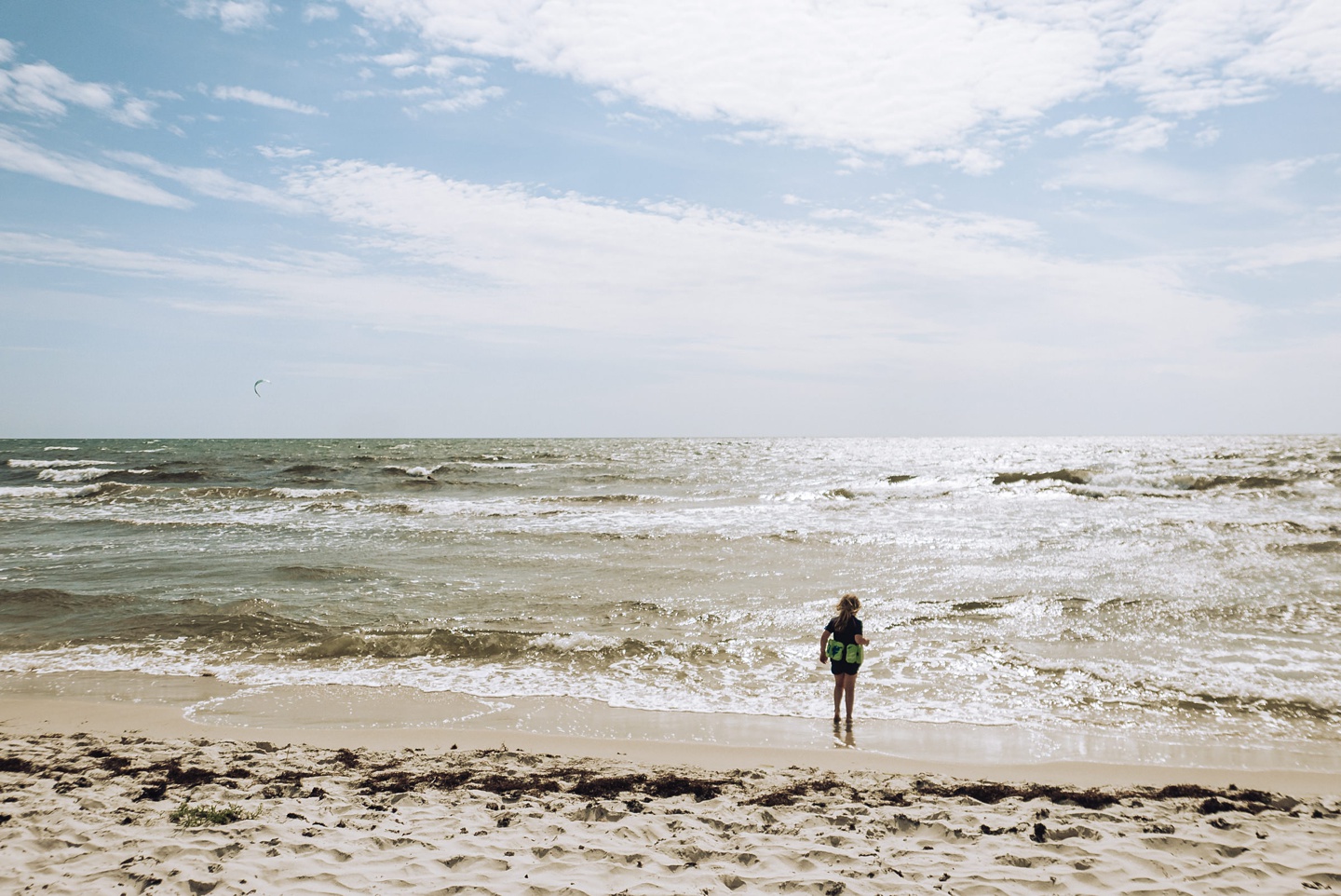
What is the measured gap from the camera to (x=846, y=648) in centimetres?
805

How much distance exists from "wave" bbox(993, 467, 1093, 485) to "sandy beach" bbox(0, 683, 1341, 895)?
35466mm

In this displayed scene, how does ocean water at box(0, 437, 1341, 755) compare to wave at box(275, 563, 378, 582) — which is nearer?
ocean water at box(0, 437, 1341, 755)

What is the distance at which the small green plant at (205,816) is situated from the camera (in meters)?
5.14

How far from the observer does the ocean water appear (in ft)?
30.2

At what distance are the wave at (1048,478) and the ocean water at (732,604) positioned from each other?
10.5 m

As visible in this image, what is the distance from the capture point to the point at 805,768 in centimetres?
672

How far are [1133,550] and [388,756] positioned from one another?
1811 cm

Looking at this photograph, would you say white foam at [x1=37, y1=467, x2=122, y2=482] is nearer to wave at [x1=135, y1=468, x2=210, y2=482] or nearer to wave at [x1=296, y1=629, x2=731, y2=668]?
wave at [x1=135, y1=468, x2=210, y2=482]

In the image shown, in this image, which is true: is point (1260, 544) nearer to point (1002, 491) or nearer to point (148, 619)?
point (1002, 491)

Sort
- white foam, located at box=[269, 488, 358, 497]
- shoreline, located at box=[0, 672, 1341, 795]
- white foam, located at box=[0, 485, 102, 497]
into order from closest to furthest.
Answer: shoreline, located at box=[0, 672, 1341, 795], white foam, located at box=[269, 488, 358, 497], white foam, located at box=[0, 485, 102, 497]

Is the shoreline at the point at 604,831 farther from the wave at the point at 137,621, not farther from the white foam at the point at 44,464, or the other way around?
the white foam at the point at 44,464

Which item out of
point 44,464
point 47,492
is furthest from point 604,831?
point 44,464

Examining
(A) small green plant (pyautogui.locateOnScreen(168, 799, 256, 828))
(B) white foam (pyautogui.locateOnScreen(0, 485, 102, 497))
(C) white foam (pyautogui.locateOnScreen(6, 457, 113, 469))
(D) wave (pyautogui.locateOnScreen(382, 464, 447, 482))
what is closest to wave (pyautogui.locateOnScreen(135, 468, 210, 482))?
(B) white foam (pyautogui.locateOnScreen(0, 485, 102, 497))

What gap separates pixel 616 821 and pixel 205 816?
2848 millimetres
